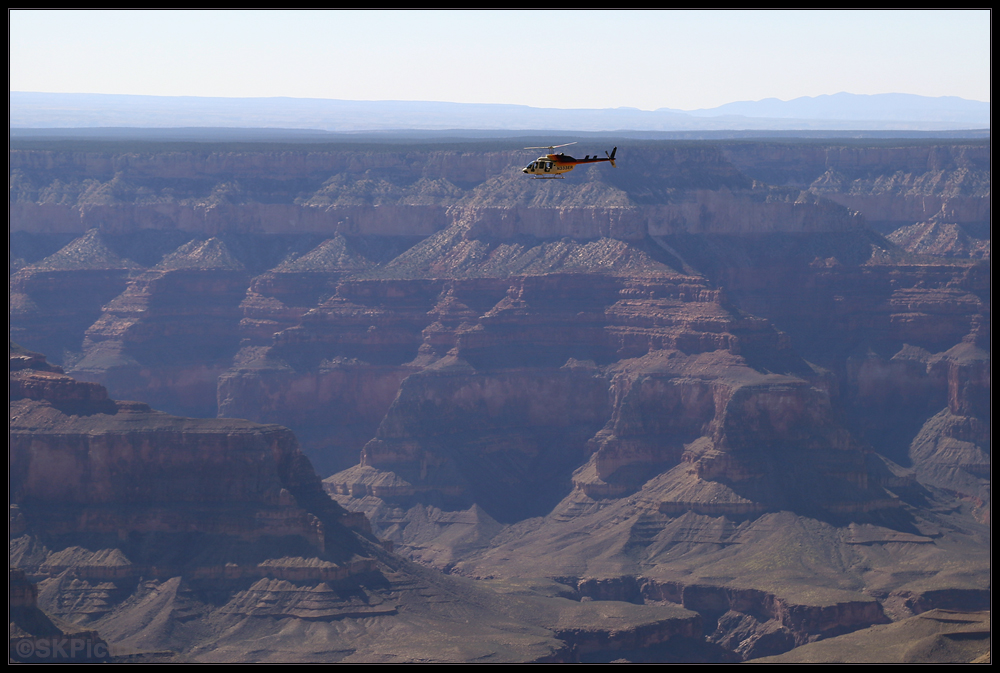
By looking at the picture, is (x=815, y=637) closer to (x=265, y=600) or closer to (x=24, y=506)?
(x=265, y=600)

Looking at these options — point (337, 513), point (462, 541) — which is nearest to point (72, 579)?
point (337, 513)

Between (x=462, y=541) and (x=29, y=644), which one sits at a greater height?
(x=29, y=644)

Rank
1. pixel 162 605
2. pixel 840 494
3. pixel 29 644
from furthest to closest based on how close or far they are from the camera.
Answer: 1. pixel 840 494
2. pixel 162 605
3. pixel 29 644

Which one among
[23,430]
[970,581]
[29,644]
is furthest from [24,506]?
[970,581]

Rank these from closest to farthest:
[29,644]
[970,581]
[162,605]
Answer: [29,644] → [162,605] → [970,581]

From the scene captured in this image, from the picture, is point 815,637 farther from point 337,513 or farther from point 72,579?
point 72,579

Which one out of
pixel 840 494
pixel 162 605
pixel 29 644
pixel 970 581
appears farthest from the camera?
pixel 840 494

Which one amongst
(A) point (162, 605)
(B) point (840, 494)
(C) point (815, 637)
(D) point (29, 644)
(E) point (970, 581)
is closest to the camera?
(D) point (29, 644)

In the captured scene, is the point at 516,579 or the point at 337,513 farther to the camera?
the point at 516,579

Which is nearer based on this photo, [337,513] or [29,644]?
[29,644]
